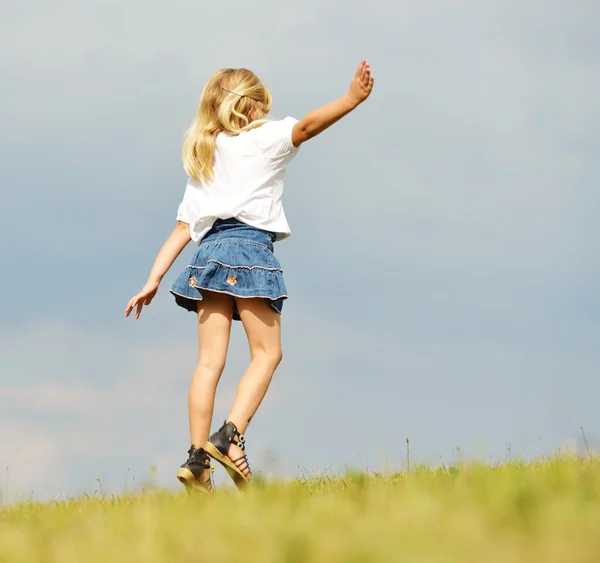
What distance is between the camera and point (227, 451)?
5438 mm

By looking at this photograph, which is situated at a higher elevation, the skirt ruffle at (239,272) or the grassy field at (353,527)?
the skirt ruffle at (239,272)

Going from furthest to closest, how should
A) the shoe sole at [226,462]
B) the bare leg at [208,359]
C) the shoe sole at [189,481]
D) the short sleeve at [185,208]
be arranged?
the short sleeve at [185,208] < the bare leg at [208,359] < the shoe sole at [189,481] < the shoe sole at [226,462]

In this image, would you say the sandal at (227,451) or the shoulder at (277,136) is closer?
the sandal at (227,451)

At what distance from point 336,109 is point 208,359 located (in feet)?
6.15

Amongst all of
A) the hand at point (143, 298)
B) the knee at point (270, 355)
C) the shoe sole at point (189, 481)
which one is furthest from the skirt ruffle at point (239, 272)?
the shoe sole at point (189, 481)

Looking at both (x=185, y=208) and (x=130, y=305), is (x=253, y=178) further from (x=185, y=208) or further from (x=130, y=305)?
(x=130, y=305)

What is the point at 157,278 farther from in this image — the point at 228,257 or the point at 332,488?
the point at 332,488

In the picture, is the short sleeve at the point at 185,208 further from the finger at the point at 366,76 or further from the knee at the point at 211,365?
the finger at the point at 366,76

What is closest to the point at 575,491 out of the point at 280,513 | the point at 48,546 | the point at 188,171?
Result: the point at 280,513

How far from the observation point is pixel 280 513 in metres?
3.58

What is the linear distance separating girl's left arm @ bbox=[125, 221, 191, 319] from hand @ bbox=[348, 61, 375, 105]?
65.4 inches

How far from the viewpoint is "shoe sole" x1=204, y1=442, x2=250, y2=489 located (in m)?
5.43

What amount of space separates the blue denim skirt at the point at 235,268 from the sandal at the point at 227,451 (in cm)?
81

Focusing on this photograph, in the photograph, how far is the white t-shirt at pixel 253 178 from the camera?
5.71 m
